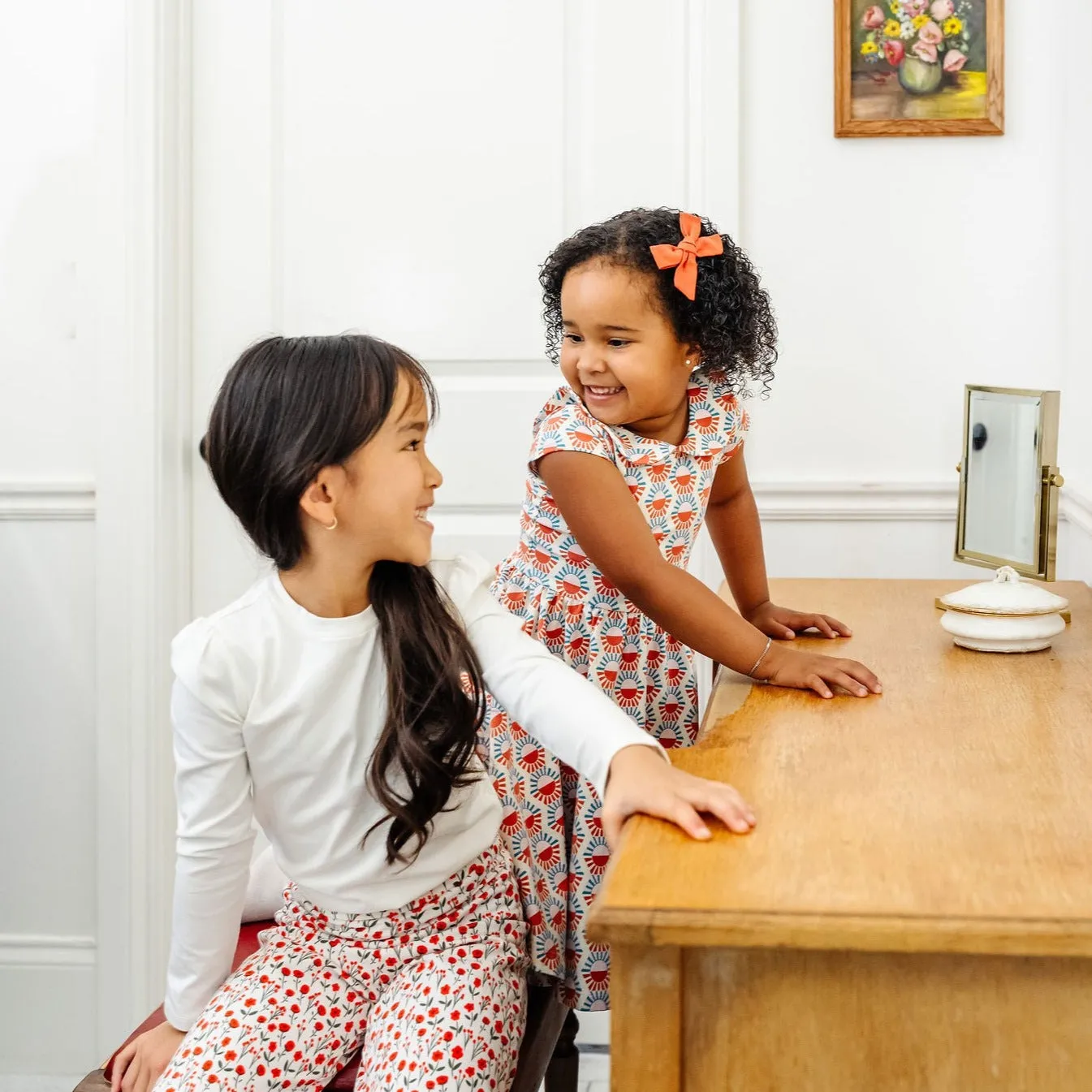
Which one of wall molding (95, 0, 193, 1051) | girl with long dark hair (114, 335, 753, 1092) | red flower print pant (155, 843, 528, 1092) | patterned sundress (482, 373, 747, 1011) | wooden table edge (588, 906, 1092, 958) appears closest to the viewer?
wooden table edge (588, 906, 1092, 958)

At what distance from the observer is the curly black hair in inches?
58.8

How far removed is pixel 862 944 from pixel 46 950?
209 centimetres

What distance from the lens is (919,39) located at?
206 centimetres

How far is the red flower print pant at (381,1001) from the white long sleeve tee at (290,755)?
3 centimetres

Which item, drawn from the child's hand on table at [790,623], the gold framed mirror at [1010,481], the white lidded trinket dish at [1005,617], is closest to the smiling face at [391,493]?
the child's hand on table at [790,623]

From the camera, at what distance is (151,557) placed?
7.39 ft

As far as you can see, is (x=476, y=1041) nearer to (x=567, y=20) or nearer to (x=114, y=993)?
(x=114, y=993)

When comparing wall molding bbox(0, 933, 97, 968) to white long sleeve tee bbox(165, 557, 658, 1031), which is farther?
wall molding bbox(0, 933, 97, 968)

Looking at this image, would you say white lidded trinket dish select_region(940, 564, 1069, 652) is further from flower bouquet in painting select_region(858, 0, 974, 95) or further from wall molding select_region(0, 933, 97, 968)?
wall molding select_region(0, 933, 97, 968)

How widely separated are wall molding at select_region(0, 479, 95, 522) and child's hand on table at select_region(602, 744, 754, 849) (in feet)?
5.29

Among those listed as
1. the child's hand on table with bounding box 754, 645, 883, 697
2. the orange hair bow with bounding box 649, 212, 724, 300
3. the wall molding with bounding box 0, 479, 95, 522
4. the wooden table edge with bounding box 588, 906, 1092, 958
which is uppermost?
the orange hair bow with bounding box 649, 212, 724, 300

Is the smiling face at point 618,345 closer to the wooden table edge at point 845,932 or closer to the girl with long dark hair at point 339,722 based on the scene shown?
the girl with long dark hair at point 339,722

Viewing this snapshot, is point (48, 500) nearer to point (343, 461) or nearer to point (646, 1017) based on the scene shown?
point (343, 461)

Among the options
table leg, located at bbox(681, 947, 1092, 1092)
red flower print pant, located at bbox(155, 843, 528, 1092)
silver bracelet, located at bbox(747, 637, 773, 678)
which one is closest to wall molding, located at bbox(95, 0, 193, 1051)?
red flower print pant, located at bbox(155, 843, 528, 1092)
